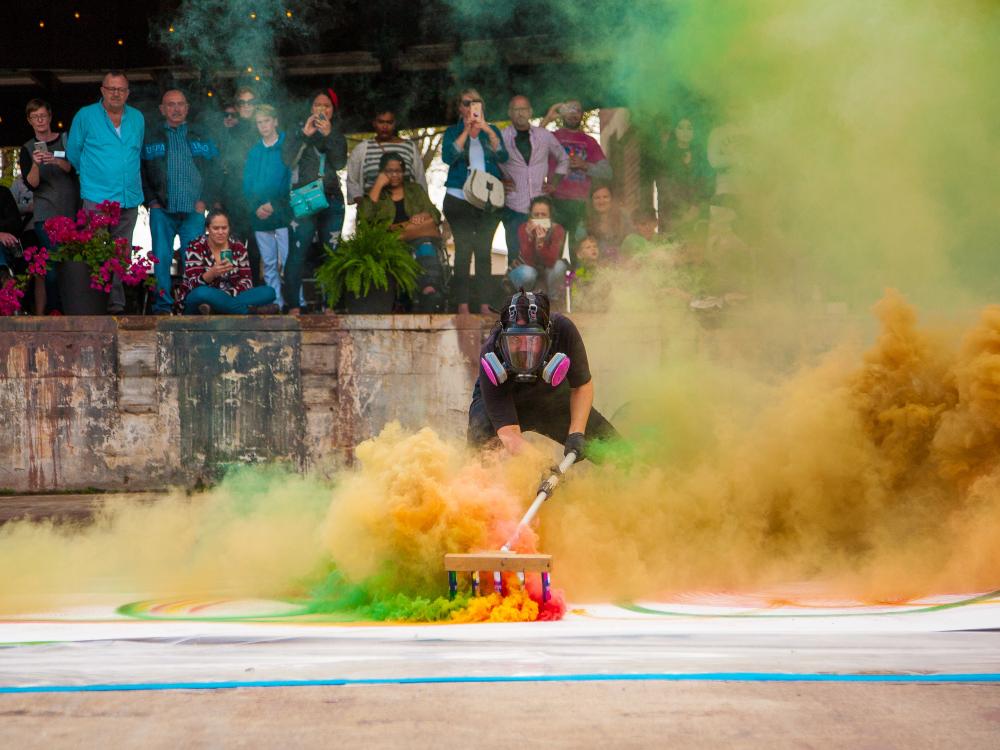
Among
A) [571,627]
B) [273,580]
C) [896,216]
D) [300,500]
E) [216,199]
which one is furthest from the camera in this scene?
[216,199]

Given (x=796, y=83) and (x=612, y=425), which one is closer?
(x=612, y=425)

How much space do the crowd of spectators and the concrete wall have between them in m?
0.37

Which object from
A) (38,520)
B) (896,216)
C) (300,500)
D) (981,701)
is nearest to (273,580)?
(300,500)

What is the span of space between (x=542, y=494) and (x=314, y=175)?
553cm

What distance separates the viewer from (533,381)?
6828mm

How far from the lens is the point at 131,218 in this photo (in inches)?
424

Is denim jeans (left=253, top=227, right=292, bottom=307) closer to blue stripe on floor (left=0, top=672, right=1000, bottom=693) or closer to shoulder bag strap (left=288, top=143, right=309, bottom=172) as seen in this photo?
shoulder bag strap (left=288, top=143, right=309, bottom=172)

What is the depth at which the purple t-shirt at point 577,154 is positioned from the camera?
10.8 meters

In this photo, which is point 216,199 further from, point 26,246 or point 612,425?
point 612,425

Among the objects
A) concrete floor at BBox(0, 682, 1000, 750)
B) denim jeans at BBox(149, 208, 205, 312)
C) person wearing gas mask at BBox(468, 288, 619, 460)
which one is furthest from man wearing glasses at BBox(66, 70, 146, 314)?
concrete floor at BBox(0, 682, 1000, 750)

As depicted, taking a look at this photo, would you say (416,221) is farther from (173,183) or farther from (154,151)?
(154,151)

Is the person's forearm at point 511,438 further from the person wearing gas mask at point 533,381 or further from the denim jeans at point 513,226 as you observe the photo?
the denim jeans at point 513,226

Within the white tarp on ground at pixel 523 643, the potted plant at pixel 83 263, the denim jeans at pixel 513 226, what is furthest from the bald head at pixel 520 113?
the white tarp on ground at pixel 523 643

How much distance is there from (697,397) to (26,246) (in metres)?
6.63
